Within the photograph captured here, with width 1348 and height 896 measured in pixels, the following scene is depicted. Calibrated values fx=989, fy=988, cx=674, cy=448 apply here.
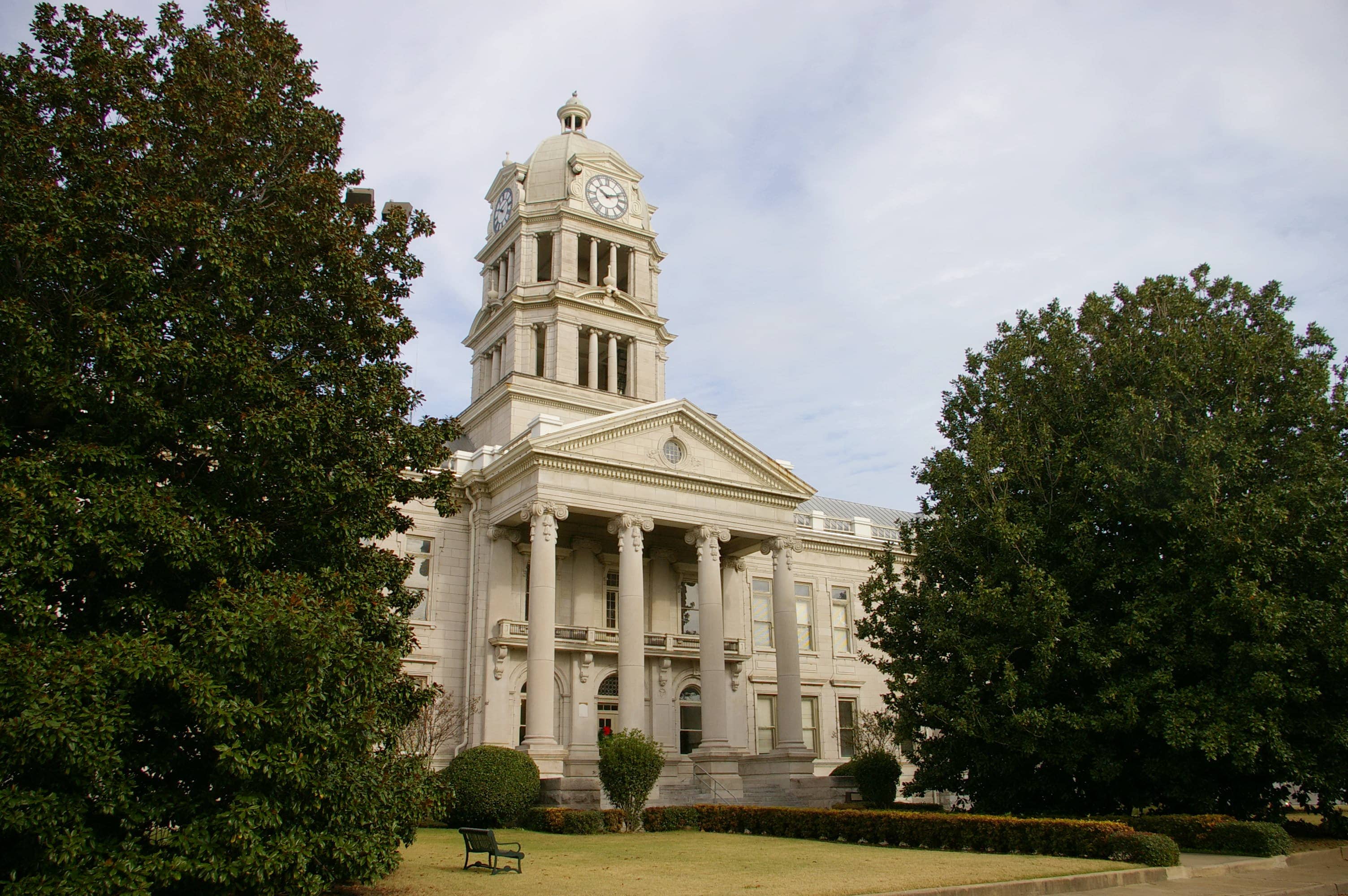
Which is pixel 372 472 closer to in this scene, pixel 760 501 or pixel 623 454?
pixel 623 454

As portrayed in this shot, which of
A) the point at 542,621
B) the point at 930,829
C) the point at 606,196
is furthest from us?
the point at 606,196

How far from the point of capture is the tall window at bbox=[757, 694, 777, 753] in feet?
128

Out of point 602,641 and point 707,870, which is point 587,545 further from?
point 707,870

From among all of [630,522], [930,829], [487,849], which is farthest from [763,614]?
[487,849]

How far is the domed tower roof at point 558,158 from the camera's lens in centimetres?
4694

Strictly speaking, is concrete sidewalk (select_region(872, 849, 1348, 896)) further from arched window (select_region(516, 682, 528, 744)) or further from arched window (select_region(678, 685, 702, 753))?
arched window (select_region(516, 682, 528, 744))

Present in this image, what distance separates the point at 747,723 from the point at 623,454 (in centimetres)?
1240

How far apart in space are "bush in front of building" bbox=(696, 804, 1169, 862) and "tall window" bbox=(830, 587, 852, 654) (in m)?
17.0

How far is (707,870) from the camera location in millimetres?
16516

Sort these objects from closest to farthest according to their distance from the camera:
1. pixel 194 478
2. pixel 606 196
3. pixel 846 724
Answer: pixel 194 478 < pixel 846 724 < pixel 606 196

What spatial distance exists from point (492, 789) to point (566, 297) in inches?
914

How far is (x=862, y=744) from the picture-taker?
36.5m

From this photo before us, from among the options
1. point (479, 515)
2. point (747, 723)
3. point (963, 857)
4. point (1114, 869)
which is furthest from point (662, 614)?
point (1114, 869)

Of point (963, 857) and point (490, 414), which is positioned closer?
point (963, 857)
